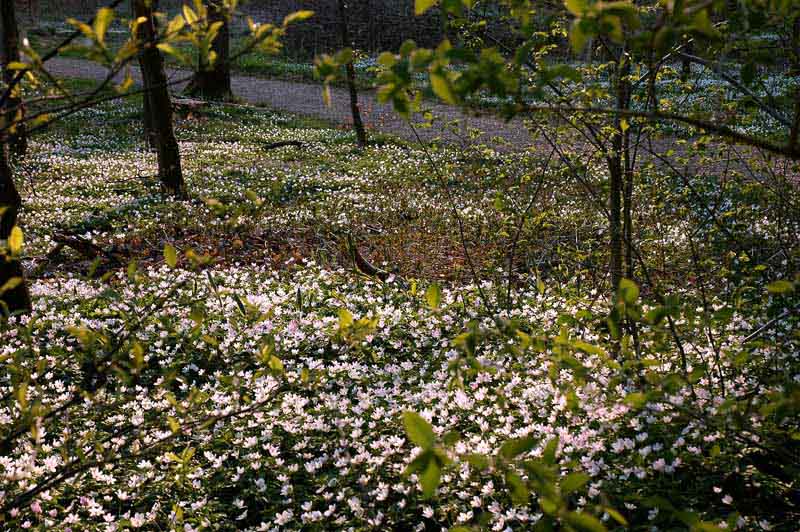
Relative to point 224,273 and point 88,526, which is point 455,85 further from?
point 224,273

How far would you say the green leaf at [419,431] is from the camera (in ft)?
4.42

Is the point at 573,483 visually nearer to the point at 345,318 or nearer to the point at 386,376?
the point at 345,318

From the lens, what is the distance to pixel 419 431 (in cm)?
136

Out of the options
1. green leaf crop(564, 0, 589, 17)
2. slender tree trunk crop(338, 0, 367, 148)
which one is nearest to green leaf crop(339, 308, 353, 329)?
green leaf crop(564, 0, 589, 17)

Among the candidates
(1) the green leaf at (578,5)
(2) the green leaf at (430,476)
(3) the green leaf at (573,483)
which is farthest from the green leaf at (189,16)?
(3) the green leaf at (573,483)

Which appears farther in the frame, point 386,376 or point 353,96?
point 353,96

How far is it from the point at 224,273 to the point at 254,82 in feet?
75.1

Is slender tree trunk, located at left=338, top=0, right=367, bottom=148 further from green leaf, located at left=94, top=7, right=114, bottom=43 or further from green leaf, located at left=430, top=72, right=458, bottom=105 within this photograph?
green leaf, located at left=430, top=72, right=458, bottom=105

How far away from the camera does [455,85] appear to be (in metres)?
1.63

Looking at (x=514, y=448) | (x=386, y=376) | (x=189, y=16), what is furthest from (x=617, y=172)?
(x=514, y=448)

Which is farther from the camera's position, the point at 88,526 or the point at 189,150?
the point at 189,150

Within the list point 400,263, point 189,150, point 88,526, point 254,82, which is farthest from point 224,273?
point 254,82

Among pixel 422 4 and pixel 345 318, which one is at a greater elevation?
pixel 422 4

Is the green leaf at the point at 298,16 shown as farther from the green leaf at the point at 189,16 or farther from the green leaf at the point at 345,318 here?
the green leaf at the point at 345,318
